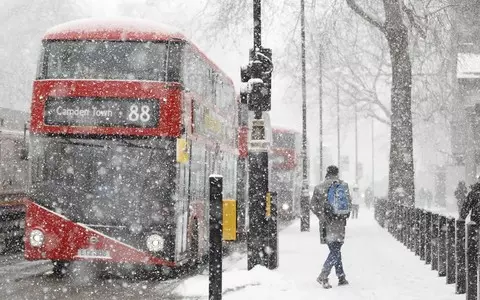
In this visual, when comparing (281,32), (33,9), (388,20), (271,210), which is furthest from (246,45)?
(271,210)

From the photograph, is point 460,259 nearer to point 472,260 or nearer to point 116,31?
point 472,260

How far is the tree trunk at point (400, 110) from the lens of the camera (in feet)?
80.7

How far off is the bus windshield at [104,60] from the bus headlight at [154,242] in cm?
237

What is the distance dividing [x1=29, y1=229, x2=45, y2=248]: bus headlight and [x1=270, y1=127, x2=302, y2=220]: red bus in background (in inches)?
814

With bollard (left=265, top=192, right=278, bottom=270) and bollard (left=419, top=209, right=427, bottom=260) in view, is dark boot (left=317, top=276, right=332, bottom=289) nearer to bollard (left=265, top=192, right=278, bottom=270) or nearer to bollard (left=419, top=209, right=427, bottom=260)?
bollard (left=265, top=192, right=278, bottom=270)

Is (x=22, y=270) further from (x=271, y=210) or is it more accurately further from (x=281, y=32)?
(x=281, y=32)

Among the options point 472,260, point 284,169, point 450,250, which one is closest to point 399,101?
point 284,169

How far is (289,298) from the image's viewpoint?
10.7m

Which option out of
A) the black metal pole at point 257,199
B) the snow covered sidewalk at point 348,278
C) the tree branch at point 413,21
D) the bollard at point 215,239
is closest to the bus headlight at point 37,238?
the snow covered sidewalk at point 348,278

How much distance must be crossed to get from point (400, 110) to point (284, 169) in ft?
32.1

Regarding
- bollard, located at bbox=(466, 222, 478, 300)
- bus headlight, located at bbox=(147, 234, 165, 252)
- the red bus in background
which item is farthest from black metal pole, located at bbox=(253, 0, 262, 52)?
the red bus in background

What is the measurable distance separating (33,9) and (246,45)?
1528 inches

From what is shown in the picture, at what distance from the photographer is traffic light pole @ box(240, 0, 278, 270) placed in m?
13.6

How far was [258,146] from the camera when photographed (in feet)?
45.0
